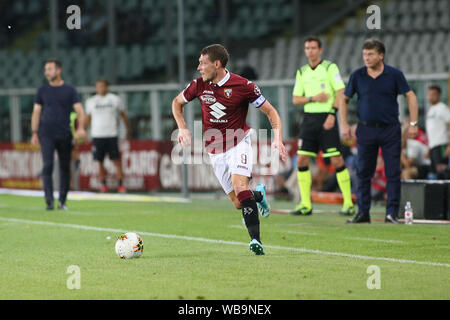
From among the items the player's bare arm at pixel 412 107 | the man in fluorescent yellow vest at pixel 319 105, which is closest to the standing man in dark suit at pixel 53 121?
the man in fluorescent yellow vest at pixel 319 105

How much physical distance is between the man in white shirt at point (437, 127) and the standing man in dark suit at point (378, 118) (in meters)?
5.14

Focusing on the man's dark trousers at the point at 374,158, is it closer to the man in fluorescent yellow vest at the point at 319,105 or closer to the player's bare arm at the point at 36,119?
the man in fluorescent yellow vest at the point at 319,105

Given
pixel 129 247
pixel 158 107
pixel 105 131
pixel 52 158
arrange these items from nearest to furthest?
pixel 129 247, pixel 52 158, pixel 105 131, pixel 158 107

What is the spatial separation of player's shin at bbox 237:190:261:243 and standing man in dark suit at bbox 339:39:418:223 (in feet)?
12.4

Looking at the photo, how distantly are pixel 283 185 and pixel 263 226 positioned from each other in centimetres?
631

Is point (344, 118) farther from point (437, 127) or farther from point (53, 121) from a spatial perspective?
point (437, 127)

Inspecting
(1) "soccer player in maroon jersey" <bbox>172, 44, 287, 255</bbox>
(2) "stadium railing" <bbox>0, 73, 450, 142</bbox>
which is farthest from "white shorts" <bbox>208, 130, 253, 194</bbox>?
(2) "stadium railing" <bbox>0, 73, 450, 142</bbox>

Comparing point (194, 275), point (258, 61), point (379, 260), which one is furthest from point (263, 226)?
point (258, 61)

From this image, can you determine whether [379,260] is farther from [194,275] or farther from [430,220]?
[430,220]

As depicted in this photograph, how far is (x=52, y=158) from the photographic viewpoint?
15539 mm

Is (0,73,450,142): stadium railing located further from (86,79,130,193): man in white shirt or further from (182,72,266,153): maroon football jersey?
(182,72,266,153): maroon football jersey

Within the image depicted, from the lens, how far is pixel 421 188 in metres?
13.4

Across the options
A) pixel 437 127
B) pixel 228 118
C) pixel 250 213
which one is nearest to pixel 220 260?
pixel 250 213

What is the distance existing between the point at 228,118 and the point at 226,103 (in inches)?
6.1
